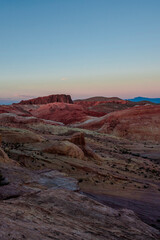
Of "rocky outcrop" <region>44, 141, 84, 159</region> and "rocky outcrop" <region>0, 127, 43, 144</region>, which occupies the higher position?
"rocky outcrop" <region>0, 127, 43, 144</region>

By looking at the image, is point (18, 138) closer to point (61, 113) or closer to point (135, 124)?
point (135, 124)

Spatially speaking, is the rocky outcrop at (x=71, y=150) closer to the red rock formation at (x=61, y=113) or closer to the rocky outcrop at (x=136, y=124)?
the rocky outcrop at (x=136, y=124)

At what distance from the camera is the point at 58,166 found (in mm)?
10891

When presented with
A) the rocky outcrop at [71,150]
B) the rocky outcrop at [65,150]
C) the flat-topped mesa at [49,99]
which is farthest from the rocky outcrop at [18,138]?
the flat-topped mesa at [49,99]

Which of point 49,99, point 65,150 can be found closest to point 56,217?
point 65,150

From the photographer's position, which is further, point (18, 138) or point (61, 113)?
point (61, 113)

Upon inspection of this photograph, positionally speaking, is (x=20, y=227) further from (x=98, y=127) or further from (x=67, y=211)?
(x=98, y=127)

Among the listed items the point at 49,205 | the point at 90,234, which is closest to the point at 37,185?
the point at 49,205

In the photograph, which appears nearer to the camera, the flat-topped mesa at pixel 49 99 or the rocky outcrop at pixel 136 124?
the rocky outcrop at pixel 136 124

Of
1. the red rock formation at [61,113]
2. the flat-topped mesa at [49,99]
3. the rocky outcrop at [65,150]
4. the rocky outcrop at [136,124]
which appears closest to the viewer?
the rocky outcrop at [65,150]

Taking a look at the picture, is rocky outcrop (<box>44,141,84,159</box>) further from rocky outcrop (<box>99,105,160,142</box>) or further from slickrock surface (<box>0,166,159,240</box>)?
rocky outcrop (<box>99,105,160,142</box>)

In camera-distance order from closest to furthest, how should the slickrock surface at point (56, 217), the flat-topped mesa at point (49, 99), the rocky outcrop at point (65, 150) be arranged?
1. the slickrock surface at point (56, 217)
2. the rocky outcrop at point (65, 150)
3. the flat-topped mesa at point (49, 99)

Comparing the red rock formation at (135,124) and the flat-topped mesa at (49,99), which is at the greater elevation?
the flat-topped mesa at (49,99)

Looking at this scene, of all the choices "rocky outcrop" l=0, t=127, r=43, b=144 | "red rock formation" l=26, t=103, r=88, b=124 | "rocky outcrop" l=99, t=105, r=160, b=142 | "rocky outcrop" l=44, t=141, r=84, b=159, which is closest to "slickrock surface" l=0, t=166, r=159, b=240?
"rocky outcrop" l=44, t=141, r=84, b=159
